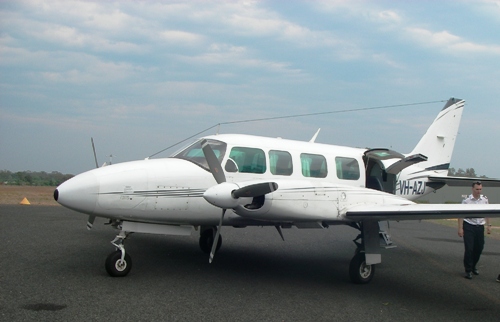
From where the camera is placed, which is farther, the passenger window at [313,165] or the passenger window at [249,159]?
the passenger window at [313,165]

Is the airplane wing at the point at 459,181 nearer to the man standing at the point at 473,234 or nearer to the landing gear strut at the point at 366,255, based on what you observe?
the man standing at the point at 473,234

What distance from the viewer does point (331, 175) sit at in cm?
997

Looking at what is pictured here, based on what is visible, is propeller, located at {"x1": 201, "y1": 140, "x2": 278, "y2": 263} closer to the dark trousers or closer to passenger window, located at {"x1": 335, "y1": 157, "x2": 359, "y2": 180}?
passenger window, located at {"x1": 335, "y1": 157, "x2": 359, "y2": 180}

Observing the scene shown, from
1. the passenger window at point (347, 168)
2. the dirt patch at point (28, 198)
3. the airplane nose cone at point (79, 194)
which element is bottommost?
the dirt patch at point (28, 198)

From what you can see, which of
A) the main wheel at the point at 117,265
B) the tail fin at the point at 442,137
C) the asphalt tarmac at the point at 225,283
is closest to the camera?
the asphalt tarmac at the point at 225,283

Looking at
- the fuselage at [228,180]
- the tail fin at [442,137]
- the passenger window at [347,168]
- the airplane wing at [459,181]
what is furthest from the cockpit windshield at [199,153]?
the tail fin at [442,137]

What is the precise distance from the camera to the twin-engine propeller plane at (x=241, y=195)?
24.9ft

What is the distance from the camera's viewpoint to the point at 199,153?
29.3ft

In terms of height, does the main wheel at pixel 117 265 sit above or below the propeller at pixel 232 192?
below

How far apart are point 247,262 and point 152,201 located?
3.10 m

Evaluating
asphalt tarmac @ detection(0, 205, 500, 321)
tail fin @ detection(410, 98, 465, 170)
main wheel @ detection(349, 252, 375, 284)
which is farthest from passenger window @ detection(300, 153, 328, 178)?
tail fin @ detection(410, 98, 465, 170)

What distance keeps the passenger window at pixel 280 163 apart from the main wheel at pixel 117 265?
3227 millimetres

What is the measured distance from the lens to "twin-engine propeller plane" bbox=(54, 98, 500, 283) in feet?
24.9

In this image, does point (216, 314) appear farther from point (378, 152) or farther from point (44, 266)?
point (378, 152)
